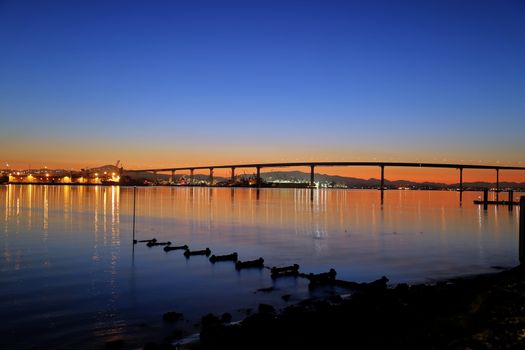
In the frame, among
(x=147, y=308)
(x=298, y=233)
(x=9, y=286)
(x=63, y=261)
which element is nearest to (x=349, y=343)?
(x=147, y=308)

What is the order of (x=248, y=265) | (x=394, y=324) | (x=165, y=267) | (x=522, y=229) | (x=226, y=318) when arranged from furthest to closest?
(x=165, y=267) → (x=248, y=265) → (x=226, y=318) → (x=522, y=229) → (x=394, y=324)

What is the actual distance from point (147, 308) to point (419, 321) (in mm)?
7348

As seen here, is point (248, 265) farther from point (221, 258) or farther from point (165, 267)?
point (165, 267)

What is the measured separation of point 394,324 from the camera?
8.56 m

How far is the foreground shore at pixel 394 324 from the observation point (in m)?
6.38

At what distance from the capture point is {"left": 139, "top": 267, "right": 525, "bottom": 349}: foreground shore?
20.9 feet

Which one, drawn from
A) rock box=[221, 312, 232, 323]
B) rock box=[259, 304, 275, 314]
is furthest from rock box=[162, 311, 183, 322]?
rock box=[259, 304, 275, 314]

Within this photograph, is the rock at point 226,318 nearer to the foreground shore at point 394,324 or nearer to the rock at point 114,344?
the foreground shore at point 394,324

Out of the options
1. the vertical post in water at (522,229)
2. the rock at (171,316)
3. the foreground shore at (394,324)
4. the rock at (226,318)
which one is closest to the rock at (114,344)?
the foreground shore at (394,324)

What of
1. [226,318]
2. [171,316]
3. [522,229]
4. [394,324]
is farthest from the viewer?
[171,316]

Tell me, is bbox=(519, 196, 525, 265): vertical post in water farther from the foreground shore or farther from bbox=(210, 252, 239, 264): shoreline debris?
bbox=(210, 252, 239, 264): shoreline debris

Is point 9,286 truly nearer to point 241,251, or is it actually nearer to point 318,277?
point 318,277

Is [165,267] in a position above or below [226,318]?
below

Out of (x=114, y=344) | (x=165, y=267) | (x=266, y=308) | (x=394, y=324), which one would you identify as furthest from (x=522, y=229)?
(x=165, y=267)
